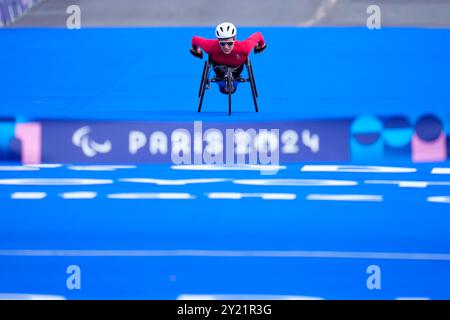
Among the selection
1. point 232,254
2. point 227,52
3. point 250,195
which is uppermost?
point 227,52

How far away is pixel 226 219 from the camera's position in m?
3.78

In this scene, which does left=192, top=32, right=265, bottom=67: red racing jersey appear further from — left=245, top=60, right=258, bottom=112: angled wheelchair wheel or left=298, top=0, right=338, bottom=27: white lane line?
left=298, top=0, right=338, bottom=27: white lane line

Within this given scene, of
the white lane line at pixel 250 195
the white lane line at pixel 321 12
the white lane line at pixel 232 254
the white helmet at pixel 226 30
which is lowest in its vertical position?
the white lane line at pixel 232 254

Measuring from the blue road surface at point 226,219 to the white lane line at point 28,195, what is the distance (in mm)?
13

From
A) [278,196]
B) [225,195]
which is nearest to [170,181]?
[225,195]

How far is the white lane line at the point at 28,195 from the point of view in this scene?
4008 millimetres

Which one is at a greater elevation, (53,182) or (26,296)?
(53,182)

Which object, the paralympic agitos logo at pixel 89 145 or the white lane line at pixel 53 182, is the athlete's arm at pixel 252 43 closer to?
the paralympic agitos logo at pixel 89 145

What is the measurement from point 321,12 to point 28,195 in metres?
5.62

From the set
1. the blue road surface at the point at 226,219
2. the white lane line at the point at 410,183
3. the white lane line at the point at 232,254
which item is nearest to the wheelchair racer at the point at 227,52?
the blue road surface at the point at 226,219

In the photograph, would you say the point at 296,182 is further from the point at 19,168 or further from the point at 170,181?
the point at 19,168

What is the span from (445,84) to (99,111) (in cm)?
245

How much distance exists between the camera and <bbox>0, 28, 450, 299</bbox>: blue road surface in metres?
3.22

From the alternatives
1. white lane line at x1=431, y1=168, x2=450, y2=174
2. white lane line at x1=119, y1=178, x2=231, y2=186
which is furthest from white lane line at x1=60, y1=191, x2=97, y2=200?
white lane line at x1=431, y1=168, x2=450, y2=174
